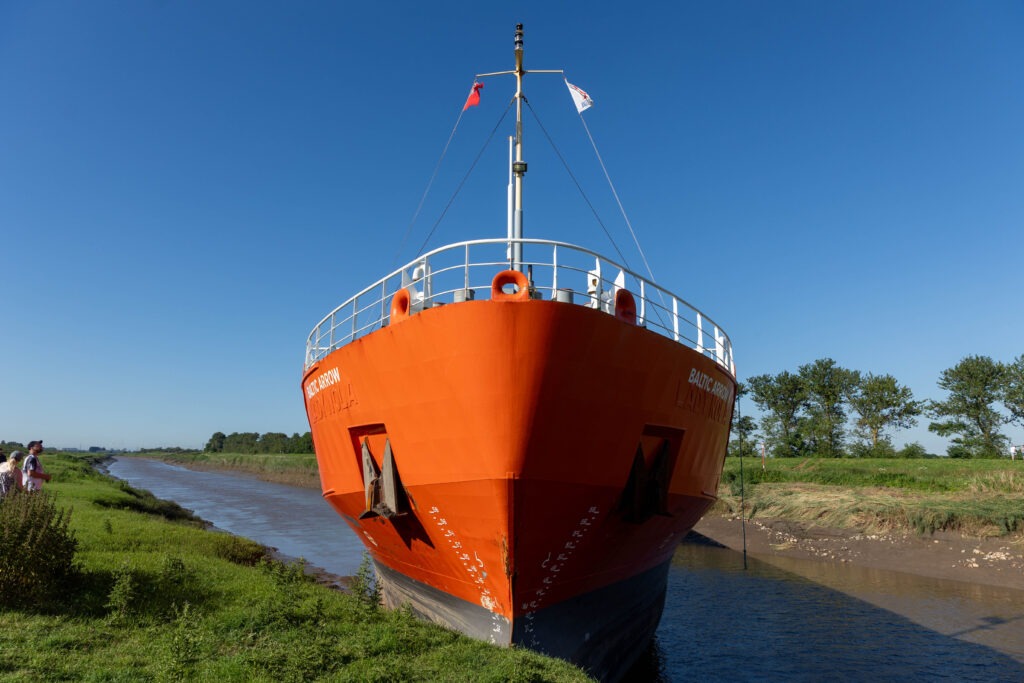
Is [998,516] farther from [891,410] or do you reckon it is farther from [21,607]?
[891,410]

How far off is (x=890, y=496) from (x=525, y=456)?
24118mm

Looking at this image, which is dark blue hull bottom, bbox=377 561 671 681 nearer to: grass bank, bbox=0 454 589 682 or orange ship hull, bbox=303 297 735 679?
orange ship hull, bbox=303 297 735 679

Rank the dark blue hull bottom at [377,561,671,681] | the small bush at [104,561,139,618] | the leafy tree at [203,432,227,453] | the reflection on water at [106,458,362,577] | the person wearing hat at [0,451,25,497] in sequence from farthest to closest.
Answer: the leafy tree at [203,432,227,453] → the reflection on water at [106,458,362,577] → the person wearing hat at [0,451,25,497] → the small bush at [104,561,139,618] → the dark blue hull bottom at [377,561,671,681]

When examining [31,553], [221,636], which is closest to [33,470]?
[31,553]

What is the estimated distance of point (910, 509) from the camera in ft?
68.2

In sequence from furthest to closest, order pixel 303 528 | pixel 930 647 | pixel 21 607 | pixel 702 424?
1. pixel 303 528
2. pixel 930 647
3. pixel 702 424
4. pixel 21 607

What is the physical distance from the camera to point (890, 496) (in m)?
24.0

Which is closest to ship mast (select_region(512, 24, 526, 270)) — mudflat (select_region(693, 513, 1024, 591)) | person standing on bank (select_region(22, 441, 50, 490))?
person standing on bank (select_region(22, 441, 50, 490))

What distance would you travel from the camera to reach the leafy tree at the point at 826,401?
58531mm

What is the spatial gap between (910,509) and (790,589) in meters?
8.10

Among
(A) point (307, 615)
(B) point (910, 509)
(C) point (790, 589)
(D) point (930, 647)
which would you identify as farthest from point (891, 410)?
(A) point (307, 615)

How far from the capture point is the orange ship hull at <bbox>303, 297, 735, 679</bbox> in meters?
6.08

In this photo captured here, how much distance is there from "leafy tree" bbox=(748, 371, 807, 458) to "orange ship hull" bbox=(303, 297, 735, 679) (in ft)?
199

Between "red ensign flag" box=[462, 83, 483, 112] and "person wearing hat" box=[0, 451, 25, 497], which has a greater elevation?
"red ensign flag" box=[462, 83, 483, 112]
